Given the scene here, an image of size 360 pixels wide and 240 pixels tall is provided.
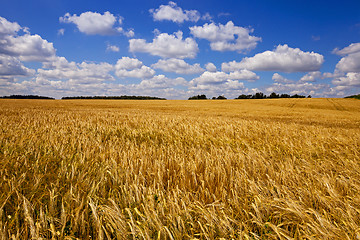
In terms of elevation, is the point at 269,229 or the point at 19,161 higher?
the point at 19,161

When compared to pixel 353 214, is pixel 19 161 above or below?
above

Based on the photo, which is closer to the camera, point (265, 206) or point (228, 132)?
point (265, 206)

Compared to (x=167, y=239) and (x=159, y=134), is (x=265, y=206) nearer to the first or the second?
(x=167, y=239)

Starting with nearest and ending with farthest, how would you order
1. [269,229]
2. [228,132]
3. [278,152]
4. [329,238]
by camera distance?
[329,238] < [269,229] < [278,152] < [228,132]

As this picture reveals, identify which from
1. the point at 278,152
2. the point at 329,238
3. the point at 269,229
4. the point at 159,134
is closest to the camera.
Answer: the point at 329,238

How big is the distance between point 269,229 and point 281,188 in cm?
69

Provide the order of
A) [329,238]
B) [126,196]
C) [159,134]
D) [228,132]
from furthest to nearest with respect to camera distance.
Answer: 1. [228,132]
2. [159,134]
3. [126,196]
4. [329,238]

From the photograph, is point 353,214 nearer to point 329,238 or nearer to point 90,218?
point 329,238

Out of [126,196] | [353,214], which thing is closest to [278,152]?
[353,214]

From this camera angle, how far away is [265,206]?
1425mm

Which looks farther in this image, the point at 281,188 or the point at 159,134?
the point at 159,134

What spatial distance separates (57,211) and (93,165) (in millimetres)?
913

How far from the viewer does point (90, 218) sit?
130 centimetres

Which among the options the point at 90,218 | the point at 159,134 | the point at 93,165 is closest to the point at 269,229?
the point at 90,218
